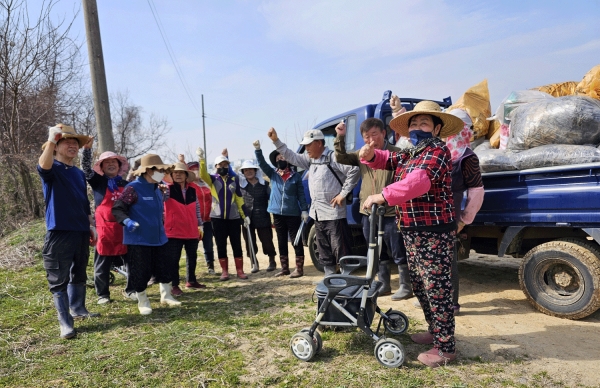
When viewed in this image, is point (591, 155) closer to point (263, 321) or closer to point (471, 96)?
point (471, 96)

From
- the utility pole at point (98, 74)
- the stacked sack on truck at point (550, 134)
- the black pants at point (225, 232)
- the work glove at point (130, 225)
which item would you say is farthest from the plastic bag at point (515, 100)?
the utility pole at point (98, 74)

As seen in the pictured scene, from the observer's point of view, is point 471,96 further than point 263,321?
Yes

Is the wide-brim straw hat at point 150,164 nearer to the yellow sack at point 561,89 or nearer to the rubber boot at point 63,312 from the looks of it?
the rubber boot at point 63,312

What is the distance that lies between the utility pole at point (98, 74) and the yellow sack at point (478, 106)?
4.99 m

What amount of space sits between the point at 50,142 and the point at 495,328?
406 cm

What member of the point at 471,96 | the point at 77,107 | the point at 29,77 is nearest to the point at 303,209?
the point at 471,96

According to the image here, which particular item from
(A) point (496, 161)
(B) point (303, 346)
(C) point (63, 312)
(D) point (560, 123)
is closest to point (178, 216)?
(C) point (63, 312)

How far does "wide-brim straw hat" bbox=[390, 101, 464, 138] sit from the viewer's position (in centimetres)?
266

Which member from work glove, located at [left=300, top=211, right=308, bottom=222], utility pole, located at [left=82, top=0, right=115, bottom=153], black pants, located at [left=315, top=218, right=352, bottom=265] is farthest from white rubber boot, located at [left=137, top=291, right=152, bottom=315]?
utility pole, located at [left=82, top=0, right=115, bottom=153]

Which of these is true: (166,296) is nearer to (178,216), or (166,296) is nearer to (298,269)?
(178,216)

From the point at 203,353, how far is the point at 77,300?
176 centimetres

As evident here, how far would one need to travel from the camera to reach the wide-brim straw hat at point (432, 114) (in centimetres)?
266

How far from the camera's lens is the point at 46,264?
3533mm

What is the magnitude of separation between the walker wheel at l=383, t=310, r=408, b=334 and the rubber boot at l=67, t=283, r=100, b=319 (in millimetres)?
2949
